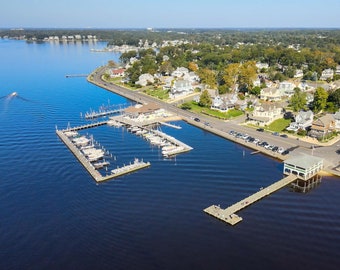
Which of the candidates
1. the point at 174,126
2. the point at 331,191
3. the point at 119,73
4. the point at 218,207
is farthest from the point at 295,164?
the point at 119,73

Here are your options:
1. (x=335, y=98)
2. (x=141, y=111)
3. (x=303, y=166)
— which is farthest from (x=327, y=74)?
(x=303, y=166)

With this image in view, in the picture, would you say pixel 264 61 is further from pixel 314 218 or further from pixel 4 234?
pixel 4 234

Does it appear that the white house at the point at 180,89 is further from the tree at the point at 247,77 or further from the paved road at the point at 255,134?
the tree at the point at 247,77

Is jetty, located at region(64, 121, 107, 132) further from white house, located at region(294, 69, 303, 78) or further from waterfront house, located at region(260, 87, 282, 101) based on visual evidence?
white house, located at region(294, 69, 303, 78)

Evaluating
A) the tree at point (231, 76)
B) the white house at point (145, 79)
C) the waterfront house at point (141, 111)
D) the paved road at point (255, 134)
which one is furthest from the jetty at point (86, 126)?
the tree at point (231, 76)

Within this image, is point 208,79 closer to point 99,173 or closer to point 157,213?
point 99,173

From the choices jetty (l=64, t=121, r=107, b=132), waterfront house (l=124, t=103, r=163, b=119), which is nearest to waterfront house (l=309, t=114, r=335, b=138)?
waterfront house (l=124, t=103, r=163, b=119)
